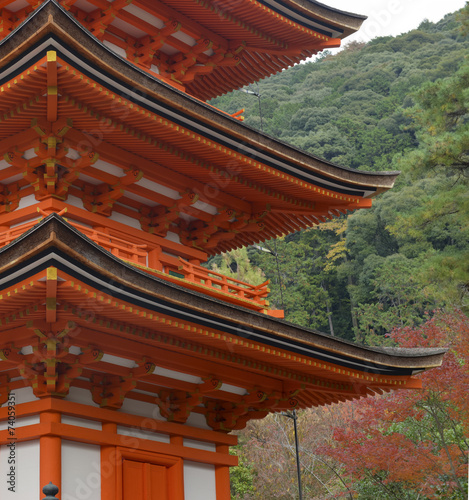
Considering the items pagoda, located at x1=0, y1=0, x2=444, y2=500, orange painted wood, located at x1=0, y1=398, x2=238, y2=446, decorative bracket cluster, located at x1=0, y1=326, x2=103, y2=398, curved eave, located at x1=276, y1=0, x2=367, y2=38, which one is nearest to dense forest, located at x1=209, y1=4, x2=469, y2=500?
curved eave, located at x1=276, y1=0, x2=367, y2=38

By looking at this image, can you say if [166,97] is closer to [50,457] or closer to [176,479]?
[50,457]

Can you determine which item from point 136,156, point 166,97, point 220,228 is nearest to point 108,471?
point 136,156

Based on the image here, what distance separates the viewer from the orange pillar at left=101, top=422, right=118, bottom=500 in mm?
9219

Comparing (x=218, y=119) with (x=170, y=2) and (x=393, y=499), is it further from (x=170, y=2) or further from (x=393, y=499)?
(x=393, y=499)

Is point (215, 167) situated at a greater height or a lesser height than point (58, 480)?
greater

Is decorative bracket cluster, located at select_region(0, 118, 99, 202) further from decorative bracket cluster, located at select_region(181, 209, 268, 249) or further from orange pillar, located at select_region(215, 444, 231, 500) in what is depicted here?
orange pillar, located at select_region(215, 444, 231, 500)

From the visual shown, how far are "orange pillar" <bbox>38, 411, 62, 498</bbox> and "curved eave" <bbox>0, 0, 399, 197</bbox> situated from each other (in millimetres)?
4542

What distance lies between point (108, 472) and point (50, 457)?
1.07 meters

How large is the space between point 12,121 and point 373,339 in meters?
39.4

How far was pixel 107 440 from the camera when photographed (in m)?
9.40

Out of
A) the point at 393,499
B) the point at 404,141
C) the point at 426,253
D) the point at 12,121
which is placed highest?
the point at 404,141

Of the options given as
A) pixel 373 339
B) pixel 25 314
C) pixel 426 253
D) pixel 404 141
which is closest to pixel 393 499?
pixel 25 314

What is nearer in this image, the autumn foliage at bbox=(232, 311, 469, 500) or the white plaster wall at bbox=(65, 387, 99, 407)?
the white plaster wall at bbox=(65, 387, 99, 407)

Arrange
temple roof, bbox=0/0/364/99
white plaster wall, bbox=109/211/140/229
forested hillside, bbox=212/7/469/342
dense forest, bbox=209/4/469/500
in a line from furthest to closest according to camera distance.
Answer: forested hillside, bbox=212/7/469/342 → dense forest, bbox=209/4/469/500 → temple roof, bbox=0/0/364/99 → white plaster wall, bbox=109/211/140/229
